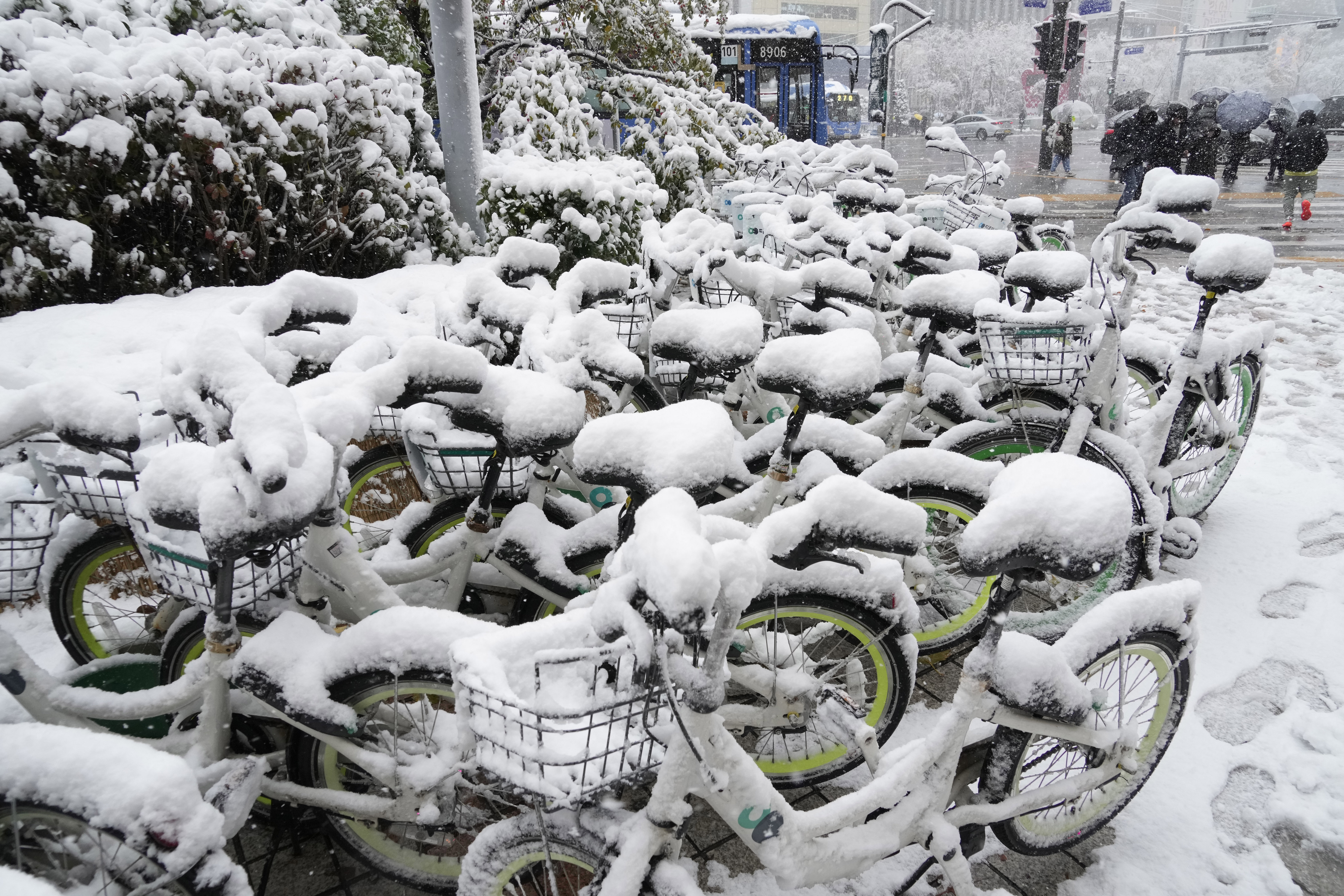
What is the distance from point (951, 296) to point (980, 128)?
3710cm

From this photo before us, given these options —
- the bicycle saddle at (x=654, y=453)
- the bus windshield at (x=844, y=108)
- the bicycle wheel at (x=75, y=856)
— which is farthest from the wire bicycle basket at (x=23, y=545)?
the bus windshield at (x=844, y=108)

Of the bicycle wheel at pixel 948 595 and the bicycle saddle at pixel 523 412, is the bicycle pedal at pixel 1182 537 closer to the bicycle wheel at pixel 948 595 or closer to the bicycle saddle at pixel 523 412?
the bicycle wheel at pixel 948 595

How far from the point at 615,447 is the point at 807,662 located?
1.11 m

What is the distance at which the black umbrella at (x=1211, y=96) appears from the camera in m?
15.9

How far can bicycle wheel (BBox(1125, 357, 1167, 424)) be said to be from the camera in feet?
12.1

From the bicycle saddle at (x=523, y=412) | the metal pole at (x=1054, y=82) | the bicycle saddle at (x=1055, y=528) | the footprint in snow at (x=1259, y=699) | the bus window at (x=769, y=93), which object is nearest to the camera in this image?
the bicycle saddle at (x=1055, y=528)

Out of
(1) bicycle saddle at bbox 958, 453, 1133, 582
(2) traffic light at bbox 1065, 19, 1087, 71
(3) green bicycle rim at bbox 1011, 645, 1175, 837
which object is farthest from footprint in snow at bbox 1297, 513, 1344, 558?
(2) traffic light at bbox 1065, 19, 1087, 71

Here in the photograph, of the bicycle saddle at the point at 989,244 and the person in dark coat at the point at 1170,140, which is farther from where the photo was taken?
the person in dark coat at the point at 1170,140

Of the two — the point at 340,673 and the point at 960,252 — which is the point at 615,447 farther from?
the point at 960,252

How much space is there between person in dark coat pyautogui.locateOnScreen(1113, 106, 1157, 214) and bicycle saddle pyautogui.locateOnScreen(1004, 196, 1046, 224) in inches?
315

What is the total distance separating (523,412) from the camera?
1.79 m

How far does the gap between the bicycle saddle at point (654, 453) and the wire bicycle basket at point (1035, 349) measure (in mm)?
1469

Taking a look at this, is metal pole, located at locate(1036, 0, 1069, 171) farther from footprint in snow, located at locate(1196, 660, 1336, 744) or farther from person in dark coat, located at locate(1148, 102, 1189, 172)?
footprint in snow, located at locate(1196, 660, 1336, 744)

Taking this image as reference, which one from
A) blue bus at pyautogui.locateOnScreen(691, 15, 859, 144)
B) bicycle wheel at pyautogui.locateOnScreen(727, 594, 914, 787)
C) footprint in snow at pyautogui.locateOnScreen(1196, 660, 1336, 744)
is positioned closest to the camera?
bicycle wheel at pyautogui.locateOnScreen(727, 594, 914, 787)
